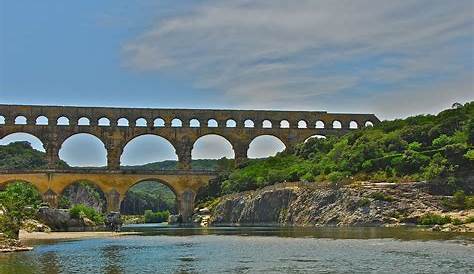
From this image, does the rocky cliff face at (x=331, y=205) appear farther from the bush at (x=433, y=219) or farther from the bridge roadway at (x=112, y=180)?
the bridge roadway at (x=112, y=180)

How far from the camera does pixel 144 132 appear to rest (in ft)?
326

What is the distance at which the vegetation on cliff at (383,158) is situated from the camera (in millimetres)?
66750

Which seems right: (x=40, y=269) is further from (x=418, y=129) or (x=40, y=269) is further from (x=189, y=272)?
(x=418, y=129)

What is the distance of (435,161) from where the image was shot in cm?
6738

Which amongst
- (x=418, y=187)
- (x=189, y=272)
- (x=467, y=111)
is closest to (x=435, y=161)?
(x=418, y=187)

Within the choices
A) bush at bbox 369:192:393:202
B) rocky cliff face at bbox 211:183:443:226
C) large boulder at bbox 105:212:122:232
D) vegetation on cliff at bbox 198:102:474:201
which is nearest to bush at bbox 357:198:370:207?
rocky cliff face at bbox 211:183:443:226

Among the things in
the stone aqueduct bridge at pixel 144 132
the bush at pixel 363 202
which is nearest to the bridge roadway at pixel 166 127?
the stone aqueduct bridge at pixel 144 132

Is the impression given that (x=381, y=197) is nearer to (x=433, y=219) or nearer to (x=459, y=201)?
(x=459, y=201)

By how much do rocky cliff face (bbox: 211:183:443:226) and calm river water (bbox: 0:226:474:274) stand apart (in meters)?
17.2

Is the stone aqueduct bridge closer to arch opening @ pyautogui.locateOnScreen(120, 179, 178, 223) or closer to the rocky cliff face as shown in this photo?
the rocky cliff face

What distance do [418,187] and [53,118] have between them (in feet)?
172

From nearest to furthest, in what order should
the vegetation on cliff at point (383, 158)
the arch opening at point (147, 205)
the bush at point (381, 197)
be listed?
the bush at point (381, 197)
the vegetation on cliff at point (383, 158)
the arch opening at point (147, 205)

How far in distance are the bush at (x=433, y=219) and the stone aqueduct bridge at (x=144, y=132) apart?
40216mm

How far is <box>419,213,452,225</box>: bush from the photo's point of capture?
186 feet
